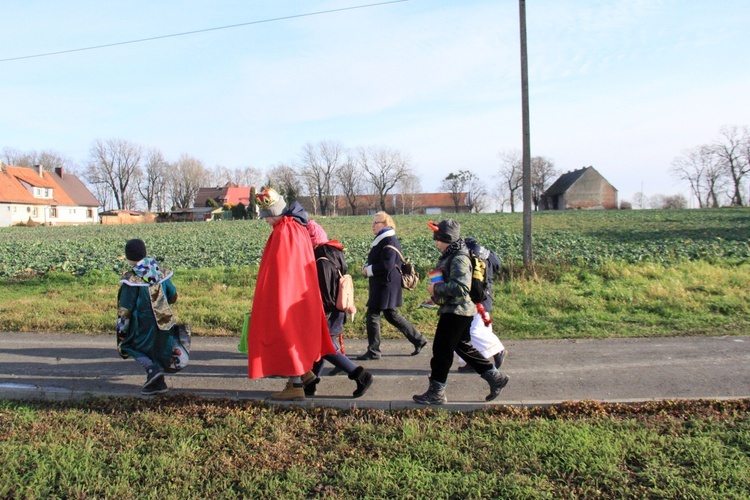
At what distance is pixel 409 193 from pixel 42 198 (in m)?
64.9

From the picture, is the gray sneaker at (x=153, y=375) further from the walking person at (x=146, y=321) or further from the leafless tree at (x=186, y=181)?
the leafless tree at (x=186, y=181)

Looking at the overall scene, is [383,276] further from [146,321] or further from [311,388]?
[146,321]

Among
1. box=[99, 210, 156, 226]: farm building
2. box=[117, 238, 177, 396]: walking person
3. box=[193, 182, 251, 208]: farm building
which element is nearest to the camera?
box=[117, 238, 177, 396]: walking person

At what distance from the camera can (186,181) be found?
11012 cm

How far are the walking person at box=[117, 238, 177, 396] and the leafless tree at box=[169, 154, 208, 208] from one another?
111188mm

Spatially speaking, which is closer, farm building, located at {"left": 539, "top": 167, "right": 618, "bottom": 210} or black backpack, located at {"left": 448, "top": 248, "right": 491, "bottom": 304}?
black backpack, located at {"left": 448, "top": 248, "right": 491, "bottom": 304}

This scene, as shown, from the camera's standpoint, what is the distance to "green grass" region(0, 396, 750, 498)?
11.1 feet

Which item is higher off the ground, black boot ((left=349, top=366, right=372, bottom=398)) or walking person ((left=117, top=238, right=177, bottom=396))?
walking person ((left=117, top=238, right=177, bottom=396))

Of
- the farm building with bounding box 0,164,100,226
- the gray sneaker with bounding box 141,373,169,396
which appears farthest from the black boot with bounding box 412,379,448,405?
the farm building with bounding box 0,164,100,226

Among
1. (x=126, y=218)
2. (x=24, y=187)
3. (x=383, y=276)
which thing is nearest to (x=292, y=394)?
(x=383, y=276)

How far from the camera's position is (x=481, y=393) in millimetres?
5262

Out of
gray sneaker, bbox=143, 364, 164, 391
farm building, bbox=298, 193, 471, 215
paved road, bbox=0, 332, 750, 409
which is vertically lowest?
paved road, bbox=0, 332, 750, 409

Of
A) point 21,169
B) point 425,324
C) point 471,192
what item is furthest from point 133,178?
point 425,324

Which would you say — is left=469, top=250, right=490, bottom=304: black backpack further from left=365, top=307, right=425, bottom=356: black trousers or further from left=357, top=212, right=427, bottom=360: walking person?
left=365, top=307, right=425, bottom=356: black trousers
